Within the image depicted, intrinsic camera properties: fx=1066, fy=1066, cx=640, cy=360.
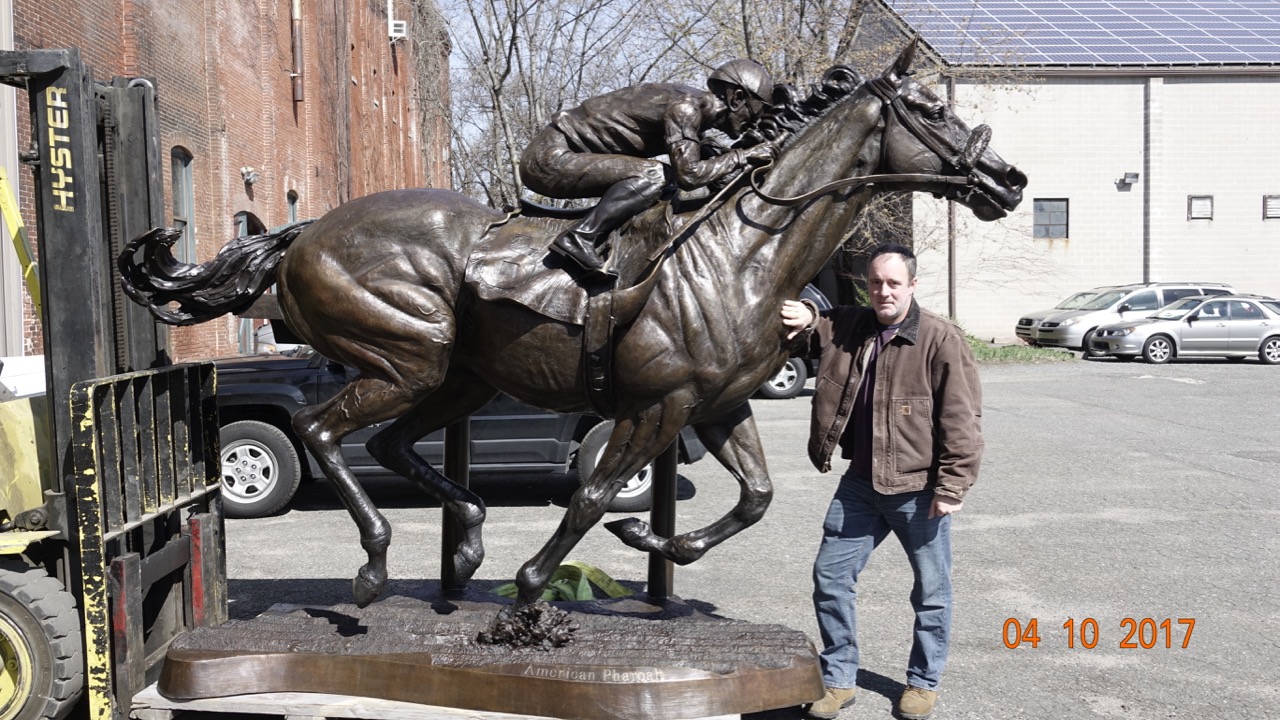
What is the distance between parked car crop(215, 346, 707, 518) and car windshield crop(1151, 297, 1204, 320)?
1749 centimetres

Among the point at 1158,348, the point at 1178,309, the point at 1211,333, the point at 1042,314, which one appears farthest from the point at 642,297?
the point at 1042,314

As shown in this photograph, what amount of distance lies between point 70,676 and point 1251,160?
30073mm

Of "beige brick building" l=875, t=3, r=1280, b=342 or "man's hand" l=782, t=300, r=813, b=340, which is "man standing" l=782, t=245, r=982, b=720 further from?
"beige brick building" l=875, t=3, r=1280, b=342

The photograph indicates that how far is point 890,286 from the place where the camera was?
4582mm

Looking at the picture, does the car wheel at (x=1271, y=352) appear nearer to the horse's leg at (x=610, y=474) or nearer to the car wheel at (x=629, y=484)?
the car wheel at (x=629, y=484)

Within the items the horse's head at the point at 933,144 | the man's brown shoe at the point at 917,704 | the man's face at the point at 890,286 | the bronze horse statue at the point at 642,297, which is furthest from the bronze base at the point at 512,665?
the horse's head at the point at 933,144

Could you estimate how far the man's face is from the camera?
4.58m

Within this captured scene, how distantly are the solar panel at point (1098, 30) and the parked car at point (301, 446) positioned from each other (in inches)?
737

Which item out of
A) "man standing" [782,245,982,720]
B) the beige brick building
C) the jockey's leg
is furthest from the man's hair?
the beige brick building

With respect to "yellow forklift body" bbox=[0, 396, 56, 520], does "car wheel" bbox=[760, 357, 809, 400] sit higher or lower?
lower

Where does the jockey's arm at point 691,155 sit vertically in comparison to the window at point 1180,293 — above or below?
above

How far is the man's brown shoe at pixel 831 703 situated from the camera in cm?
448
